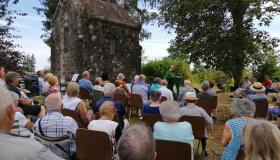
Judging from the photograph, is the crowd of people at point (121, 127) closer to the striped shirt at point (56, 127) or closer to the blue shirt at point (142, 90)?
the striped shirt at point (56, 127)

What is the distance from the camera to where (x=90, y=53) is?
24.2 m

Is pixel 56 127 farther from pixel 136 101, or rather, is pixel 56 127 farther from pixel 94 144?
pixel 136 101

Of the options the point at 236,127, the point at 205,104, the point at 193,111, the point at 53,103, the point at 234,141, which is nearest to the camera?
→ the point at 234,141

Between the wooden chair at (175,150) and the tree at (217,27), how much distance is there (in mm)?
11958

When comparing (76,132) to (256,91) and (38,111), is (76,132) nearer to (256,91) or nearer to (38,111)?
(38,111)

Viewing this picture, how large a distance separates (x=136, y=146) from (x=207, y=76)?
111ft

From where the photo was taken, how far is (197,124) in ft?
24.8

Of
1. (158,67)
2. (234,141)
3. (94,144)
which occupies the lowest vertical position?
(94,144)

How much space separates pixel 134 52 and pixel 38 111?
20.2 m

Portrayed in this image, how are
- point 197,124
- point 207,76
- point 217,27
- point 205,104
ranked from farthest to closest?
point 207,76, point 217,27, point 205,104, point 197,124

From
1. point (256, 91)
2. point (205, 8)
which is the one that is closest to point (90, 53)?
point (205, 8)

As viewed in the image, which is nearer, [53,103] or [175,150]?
[175,150]

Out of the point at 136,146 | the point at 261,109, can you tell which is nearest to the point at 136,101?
the point at 261,109

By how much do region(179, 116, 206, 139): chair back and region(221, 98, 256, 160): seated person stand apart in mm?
1561
